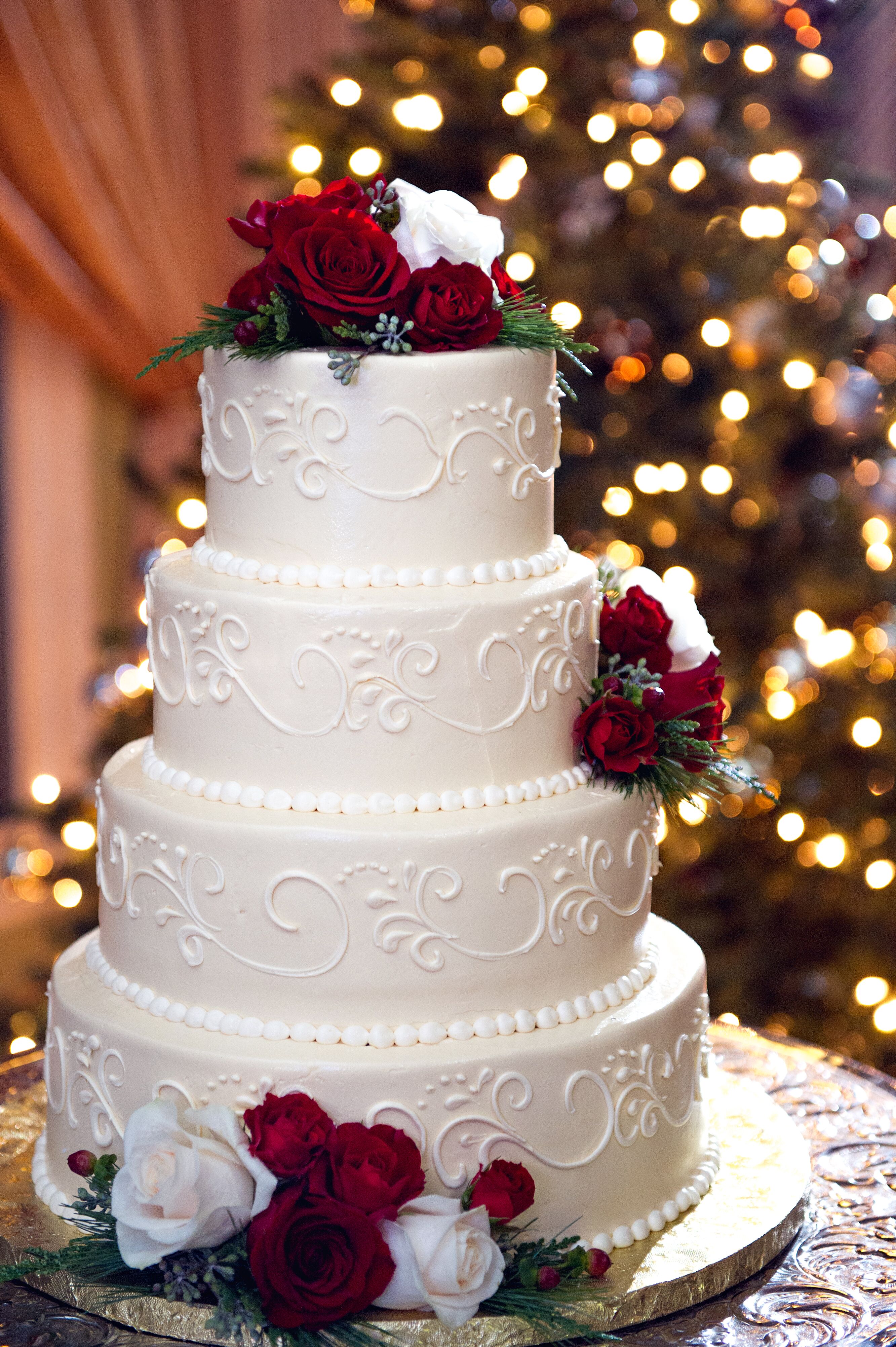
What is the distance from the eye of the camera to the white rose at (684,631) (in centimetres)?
297

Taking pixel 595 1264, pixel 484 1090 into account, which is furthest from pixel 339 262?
pixel 595 1264

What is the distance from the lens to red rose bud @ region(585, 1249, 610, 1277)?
8.44 ft

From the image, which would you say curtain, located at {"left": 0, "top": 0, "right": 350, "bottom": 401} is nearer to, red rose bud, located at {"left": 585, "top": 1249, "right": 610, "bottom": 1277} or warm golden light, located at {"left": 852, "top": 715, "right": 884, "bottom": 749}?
warm golden light, located at {"left": 852, "top": 715, "right": 884, "bottom": 749}

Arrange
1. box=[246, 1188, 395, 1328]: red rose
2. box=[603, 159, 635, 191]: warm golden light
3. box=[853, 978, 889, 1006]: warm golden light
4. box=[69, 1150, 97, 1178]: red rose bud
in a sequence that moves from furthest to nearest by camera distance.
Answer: box=[853, 978, 889, 1006]: warm golden light
box=[603, 159, 635, 191]: warm golden light
box=[69, 1150, 97, 1178]: red rose bud
box=[246, 1188, 395, 1328]: red rose

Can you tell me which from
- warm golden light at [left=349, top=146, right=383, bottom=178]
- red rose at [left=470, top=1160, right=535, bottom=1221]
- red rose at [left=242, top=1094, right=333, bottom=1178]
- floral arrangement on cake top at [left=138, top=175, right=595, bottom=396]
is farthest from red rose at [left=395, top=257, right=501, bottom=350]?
warm golden light at [left=349, top=146, right=383, bottom=178]

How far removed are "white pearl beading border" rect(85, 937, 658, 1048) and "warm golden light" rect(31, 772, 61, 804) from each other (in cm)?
221

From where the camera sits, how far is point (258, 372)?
265cm

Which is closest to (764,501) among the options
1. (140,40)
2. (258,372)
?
(258,372)

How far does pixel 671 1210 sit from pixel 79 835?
269 cm

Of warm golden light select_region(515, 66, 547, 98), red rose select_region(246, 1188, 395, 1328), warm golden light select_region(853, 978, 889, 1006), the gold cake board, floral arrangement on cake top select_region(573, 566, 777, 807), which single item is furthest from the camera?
warm golden light select_region(853, 978, 889, 1006)

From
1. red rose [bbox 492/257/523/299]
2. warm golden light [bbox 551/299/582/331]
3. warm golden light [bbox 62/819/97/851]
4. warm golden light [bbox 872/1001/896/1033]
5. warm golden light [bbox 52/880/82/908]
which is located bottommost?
warm golden light [bbox 872/1001/896/1033]

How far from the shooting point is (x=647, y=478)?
180 inches

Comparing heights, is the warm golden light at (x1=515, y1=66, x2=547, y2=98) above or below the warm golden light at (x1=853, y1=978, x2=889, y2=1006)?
above

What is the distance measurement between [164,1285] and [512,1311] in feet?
1.91
